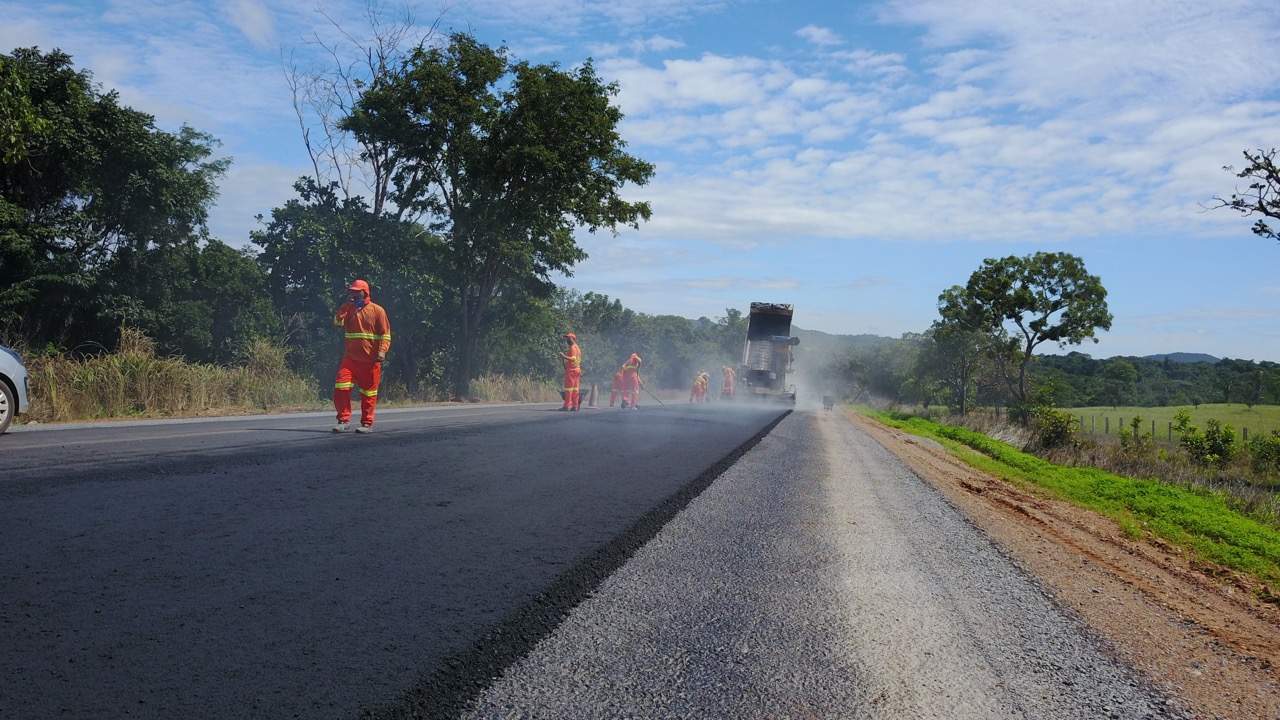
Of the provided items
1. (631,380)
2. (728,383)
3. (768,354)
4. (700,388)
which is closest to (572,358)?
(631,380)

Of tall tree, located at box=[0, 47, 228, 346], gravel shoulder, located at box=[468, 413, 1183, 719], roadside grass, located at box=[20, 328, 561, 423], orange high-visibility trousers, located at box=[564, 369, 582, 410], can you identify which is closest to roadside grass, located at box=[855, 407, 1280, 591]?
gravel shoulder, located at box=[468, 413, 1183, 719]

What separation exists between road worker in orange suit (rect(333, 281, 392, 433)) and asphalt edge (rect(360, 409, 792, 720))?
20.8ft

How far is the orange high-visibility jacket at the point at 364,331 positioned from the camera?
10398 mm

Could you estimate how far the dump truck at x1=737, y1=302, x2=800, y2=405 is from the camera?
3925 centimetres

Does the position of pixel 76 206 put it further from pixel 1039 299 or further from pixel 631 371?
pixel 1039 299

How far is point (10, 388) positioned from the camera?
9180 millimetres

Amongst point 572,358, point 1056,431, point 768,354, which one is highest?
point 768,354

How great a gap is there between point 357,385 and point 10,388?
150 inches

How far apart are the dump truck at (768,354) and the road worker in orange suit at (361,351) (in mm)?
29808

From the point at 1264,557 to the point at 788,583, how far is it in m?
7.27

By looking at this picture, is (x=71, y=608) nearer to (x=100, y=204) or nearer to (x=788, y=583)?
(x=788, y=583)

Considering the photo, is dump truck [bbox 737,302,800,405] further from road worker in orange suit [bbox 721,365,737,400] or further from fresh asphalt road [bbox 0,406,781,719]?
fresh asphalt road [bbox 0,406,781,719]

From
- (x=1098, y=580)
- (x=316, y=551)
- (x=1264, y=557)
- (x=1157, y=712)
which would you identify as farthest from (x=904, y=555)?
(x=1264, y=557)

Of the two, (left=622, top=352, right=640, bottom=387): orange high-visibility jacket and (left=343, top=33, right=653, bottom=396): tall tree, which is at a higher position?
(left=343, top=33, right=653, bottom=396): tall tree
